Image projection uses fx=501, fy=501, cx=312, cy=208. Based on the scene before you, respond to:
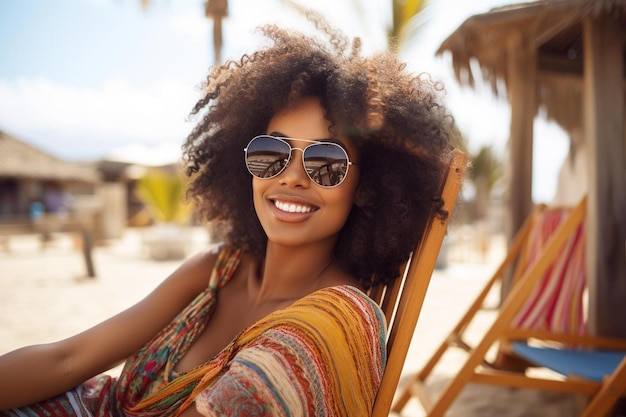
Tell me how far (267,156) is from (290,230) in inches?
9.3

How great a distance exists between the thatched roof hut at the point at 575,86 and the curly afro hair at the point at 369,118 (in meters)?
2.29

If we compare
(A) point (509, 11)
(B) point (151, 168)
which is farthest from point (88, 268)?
(B) point (151, 168)

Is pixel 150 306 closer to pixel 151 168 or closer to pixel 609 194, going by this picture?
pixel 609 194

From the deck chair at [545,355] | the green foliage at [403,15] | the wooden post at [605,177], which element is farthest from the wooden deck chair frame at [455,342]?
the green foliage at [403,15]

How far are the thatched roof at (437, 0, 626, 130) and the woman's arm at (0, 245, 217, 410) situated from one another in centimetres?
325

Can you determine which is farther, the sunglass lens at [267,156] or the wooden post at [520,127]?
the wooden post at [520,127]

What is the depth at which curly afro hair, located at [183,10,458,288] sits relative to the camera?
1.52m

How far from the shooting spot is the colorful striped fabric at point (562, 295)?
3465 millimetres

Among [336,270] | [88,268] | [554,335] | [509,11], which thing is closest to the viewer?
[336,270]

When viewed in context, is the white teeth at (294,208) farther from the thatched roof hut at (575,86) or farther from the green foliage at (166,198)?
the green foliage at (166,198)

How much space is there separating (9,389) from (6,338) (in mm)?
3777

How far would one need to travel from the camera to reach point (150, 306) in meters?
1.71

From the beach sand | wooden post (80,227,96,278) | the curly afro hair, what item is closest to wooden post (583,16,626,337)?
the beach sand

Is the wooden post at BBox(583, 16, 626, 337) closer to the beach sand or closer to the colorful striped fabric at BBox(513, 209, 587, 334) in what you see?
the colorful striped fabric at BBox(513, 209, 587, 334)
